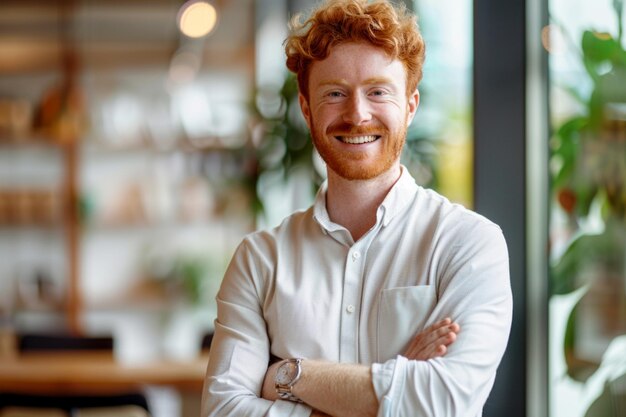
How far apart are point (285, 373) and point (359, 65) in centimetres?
62

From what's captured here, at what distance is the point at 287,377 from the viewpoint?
2064 mm

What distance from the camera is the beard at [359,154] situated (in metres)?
2.04

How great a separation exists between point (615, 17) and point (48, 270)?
236 inches

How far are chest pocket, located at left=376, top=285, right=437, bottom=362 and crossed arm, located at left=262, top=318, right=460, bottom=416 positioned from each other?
0.08 feet

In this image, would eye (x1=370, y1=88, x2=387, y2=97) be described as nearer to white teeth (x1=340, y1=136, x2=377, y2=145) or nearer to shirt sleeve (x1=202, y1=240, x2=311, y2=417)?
white teeth (x1=340, y1=136, x2=377, y2=145)

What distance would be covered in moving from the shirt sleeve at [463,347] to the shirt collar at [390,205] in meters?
0.16

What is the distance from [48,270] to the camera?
811cm

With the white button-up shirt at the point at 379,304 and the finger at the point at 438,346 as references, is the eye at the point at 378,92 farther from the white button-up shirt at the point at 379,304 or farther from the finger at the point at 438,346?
the finger at the point at 438,346

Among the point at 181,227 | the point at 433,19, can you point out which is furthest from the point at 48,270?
the point at 433,19

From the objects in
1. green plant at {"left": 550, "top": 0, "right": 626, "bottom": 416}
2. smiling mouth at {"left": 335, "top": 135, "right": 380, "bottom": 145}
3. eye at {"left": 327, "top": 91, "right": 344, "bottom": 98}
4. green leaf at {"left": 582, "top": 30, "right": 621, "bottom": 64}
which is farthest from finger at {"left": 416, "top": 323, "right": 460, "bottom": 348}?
green leaf at {"left": 582, "top": 30, "right": 621, "bottom": 64}

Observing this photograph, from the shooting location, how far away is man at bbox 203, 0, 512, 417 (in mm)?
1968

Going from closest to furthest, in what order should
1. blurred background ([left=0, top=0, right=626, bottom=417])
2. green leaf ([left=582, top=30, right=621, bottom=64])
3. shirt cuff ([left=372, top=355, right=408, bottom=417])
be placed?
1. shirt cuff ([left=372, top=355, right=408, bottom=417])
2. green leaf ([left=582, top=30, right=621, bottom=64])
3. blurred background ([left=0, top=0, right=626, bottom=417])

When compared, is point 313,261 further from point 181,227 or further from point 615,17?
point 181,227

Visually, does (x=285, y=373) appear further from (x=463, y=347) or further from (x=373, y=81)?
(x=373, y=81)
